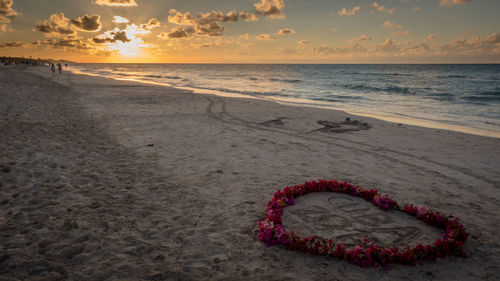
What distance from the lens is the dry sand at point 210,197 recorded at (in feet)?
13.6

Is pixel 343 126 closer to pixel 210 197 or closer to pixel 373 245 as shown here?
pixel 210 197

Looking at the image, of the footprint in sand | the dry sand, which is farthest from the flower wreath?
the footprint in sand

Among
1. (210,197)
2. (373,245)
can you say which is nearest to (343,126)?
(210,197)

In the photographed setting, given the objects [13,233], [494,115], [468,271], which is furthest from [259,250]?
[494,115]

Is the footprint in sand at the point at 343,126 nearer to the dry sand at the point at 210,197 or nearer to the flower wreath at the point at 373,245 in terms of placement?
the dry sand at the point at 210,197

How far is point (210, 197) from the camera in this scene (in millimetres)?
6449

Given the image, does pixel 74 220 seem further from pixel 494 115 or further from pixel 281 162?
pixel 494 115

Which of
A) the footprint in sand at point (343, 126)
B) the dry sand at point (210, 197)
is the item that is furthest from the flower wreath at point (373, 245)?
the footprint in sand at point (343, 126)

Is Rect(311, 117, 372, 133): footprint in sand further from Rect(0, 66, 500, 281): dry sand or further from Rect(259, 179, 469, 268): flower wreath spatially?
Rect(259, 179, 469, 268): flower wreath

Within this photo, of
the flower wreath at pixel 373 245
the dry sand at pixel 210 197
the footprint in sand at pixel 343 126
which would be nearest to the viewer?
the dry sand at pixel 210 197

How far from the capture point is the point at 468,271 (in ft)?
13.8

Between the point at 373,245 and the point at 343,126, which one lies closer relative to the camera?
the point at 373,245

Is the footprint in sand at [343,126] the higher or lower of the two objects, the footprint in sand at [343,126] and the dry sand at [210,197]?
the higher

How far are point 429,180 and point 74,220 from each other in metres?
9.49
